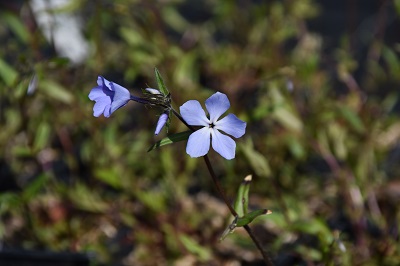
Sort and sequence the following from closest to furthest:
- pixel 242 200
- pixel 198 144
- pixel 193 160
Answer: pixel 198 144
pixel 242 200
pixel 193 160

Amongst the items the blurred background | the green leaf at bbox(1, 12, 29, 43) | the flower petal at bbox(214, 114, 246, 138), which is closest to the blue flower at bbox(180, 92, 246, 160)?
the flower petal at bbox(214, 114, 246, 138)

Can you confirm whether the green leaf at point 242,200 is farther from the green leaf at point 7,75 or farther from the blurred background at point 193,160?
the green leaf at point 7,75

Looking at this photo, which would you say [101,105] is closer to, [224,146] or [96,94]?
[96,94]

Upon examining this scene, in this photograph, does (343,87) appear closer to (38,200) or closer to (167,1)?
(167,1)

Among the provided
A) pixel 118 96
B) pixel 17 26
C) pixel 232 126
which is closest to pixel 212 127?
pixel 232 126

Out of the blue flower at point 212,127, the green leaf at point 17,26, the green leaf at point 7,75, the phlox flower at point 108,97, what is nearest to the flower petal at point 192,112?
the blue flower at point 212,127

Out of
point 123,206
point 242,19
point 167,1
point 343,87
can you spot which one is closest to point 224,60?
point 242,19
